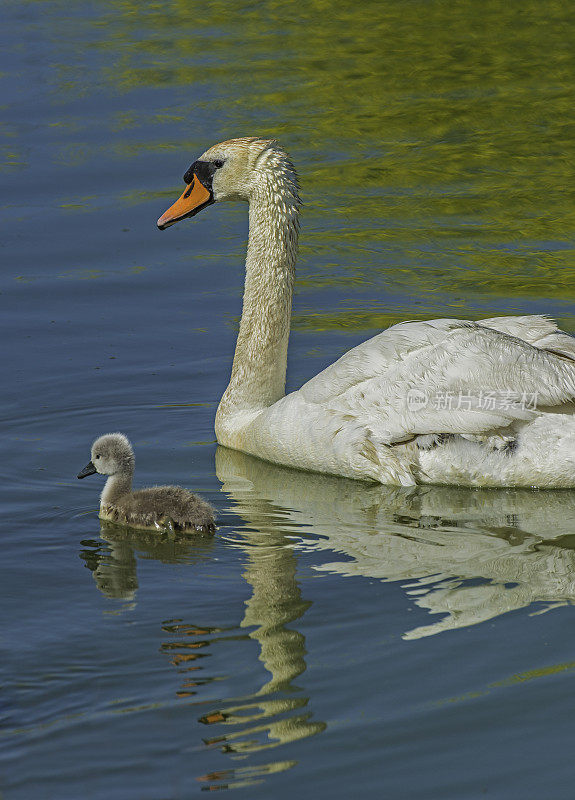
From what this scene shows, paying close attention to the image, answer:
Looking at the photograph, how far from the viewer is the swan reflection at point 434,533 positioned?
6.36 meters

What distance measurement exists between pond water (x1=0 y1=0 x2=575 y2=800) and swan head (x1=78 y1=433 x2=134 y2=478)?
28cm

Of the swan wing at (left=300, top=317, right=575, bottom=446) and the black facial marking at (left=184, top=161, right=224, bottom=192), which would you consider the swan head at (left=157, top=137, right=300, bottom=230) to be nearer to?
the black facial marking at (left=184, top=161, right=224, bottom=192)

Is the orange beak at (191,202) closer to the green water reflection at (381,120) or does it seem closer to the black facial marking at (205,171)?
the black facial marking at (205,171)

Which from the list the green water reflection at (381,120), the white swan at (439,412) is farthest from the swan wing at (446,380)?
the green water reflection at (381,120)

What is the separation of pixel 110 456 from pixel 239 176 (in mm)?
2574

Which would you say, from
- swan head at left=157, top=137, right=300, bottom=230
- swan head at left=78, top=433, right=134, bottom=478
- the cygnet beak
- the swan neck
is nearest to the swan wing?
the swan neck

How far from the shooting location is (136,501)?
739 centimetres

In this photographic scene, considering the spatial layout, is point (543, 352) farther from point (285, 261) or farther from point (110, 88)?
point (110, 88)

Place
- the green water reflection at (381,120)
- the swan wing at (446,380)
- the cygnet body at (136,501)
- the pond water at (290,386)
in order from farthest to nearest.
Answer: the green water reflection at (381,120) < the swan wing at (446,380) < the cygnet body at (136,501) < the pond water at (290,386)

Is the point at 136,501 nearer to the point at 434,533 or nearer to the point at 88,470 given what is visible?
the point at 88,470

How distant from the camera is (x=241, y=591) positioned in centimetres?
650

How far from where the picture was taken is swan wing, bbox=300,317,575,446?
7.62 metres

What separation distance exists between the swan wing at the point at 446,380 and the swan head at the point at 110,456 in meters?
1.30

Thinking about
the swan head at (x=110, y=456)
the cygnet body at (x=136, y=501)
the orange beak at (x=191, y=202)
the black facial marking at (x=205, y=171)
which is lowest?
the cygnet body at (x=136, y=501)
